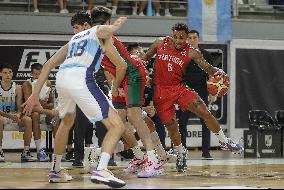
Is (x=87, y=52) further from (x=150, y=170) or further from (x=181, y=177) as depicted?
(x=181, y=177)

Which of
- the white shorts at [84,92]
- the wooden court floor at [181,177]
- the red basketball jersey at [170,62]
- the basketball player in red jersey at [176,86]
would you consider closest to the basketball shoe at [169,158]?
the wooden court floor at [181,177]

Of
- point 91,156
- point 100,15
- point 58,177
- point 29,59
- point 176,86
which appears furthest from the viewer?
point 29,59

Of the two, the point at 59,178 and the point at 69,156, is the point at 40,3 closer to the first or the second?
the point at 69,156

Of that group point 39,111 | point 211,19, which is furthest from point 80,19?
point 211,19

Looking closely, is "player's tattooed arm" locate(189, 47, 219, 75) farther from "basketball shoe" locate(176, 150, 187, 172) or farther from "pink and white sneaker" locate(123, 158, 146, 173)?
"pink and white sneaker" locate(123, 158, 146, 173)

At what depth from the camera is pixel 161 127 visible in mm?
12328

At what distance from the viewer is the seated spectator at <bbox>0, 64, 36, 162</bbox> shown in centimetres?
1211

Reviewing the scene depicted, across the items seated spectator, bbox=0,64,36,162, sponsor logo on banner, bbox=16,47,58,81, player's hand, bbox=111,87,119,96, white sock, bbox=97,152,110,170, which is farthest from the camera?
sponsor logo on banner, bbox=16,47,58,81

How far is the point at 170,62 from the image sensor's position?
31.6ft

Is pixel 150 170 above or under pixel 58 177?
under

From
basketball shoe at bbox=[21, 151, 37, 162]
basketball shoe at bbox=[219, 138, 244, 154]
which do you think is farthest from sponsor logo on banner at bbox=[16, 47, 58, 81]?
basketball shoe at bbox=[219, 138, 244, 154]

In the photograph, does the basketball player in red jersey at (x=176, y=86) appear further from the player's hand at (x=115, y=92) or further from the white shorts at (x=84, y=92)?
the white shorts at (x=84, y=92)

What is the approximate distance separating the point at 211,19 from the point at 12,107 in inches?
209

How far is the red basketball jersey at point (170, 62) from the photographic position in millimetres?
9586
